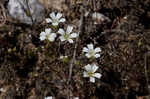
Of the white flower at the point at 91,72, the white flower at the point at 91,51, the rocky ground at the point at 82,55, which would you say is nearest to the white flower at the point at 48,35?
the rocky ground at the point at 82,55

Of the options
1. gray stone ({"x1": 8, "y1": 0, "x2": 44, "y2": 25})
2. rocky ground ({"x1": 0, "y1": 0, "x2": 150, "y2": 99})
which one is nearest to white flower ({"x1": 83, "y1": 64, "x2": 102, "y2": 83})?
rocky ground ({"x1": 0, "y1": 0, "x2": 150, "y2": 99})

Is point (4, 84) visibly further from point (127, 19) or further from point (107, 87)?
point (127, 19)

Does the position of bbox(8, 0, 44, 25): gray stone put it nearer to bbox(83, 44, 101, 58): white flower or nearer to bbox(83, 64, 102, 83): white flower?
bbox(83, 44, 101, 58): white flower

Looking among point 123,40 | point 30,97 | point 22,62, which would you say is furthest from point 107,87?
point 22,62

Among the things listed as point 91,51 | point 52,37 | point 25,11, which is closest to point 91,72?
point 91,51

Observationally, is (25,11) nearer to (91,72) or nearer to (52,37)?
(52,37)
